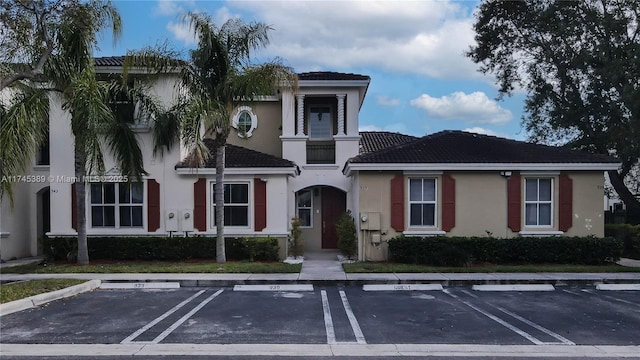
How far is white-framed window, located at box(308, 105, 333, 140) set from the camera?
2064 cm

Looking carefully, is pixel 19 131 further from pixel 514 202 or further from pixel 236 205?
pixel 514 202

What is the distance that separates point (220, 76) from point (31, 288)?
294 inches

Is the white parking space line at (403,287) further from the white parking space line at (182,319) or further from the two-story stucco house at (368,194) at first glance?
the two-story stucco house at (368,194)

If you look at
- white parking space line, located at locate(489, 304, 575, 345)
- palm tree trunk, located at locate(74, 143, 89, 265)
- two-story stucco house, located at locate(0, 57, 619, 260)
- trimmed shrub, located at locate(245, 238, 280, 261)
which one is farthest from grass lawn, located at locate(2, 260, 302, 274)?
white parking space line, located at locate(489, 304, 575, 345)

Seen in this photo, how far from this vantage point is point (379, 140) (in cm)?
2305

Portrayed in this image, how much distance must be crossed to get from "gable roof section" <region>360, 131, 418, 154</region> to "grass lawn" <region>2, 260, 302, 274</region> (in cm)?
815

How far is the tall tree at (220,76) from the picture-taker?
1431 centimetres

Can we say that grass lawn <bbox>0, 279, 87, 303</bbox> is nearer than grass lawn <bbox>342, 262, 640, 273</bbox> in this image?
Yes

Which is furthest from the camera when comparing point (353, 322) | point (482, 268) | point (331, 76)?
point (331, 76)

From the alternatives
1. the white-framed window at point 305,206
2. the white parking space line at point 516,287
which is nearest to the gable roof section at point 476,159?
the white-framed window at point 305,206

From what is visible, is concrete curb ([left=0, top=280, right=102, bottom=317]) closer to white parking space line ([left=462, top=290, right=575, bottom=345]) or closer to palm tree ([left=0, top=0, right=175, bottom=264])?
palm tree ([left=0, top=0, right=175, bottom=264])

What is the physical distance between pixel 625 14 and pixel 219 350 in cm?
2151

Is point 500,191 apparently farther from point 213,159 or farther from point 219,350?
point 219,350

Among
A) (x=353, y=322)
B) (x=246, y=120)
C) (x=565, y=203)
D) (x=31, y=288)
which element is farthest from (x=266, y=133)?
(x=353, y=322)
